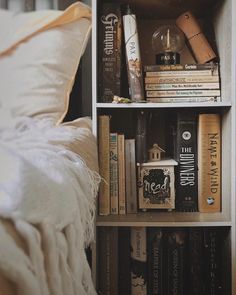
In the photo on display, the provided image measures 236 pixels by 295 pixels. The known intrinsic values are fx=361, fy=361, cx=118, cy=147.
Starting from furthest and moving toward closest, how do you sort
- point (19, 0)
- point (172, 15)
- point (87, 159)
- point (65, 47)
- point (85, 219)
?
point (19, 0)
point (172, 15)
point (65, 47)
point (87, 159)
point (85, 219)

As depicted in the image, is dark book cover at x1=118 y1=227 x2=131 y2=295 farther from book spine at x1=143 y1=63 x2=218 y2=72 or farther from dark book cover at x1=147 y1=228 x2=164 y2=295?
book spine at x1=143 y1=63 x2=218 y2=72

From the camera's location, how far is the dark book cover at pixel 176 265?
45.6 inches

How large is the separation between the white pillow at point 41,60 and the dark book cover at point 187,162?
0.38 m

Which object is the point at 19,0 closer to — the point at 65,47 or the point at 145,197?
the point at 65,47

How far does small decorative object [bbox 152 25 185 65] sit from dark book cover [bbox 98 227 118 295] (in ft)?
1.90

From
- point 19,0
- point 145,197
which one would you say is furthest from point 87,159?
point 19,0

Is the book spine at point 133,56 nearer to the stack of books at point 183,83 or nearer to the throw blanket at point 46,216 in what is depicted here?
the stack of books at point 183,83

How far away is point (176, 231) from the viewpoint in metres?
1.18

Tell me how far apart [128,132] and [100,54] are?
293 mm

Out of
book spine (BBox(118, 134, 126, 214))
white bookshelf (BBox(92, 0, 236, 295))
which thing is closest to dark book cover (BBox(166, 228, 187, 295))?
white bookshelf (BBox(92, 0, 236, 295))

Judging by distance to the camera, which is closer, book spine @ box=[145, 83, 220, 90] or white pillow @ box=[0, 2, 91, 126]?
white pillow @ box=[0, 2, 91, 126]

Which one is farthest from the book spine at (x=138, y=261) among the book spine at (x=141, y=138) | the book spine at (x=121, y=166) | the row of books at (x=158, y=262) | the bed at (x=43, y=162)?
the bed at (x=43, y=162)

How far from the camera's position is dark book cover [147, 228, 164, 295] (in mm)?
1151

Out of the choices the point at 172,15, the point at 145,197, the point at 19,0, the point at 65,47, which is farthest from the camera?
the point at 19,0
